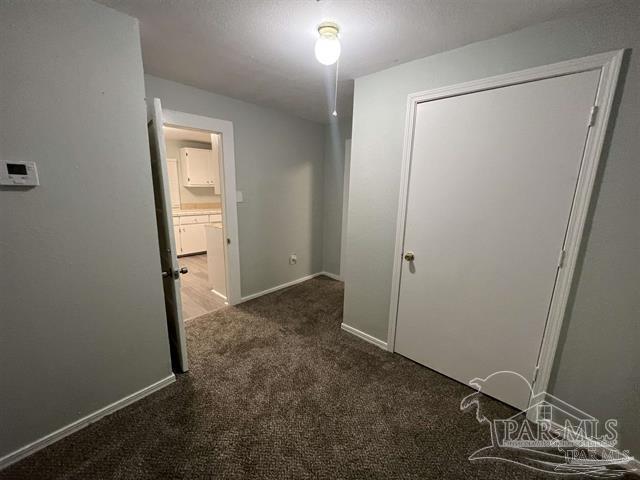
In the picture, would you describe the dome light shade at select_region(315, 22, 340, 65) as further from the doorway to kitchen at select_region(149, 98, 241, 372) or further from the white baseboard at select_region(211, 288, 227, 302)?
the white baseboard at select_region(211, 288, 227, 302)

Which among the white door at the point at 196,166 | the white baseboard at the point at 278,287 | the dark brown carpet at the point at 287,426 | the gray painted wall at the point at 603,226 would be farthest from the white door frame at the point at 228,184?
the white door at the point at 196,166

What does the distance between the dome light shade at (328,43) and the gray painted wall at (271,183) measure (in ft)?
5.09

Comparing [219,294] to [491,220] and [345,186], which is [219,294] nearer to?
[345,186]

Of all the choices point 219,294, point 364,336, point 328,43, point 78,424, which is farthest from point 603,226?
point 219,294

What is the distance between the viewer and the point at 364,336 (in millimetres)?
2336

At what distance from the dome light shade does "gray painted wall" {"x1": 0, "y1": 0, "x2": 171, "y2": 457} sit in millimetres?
1005

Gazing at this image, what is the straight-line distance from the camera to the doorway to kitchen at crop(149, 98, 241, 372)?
1.67m

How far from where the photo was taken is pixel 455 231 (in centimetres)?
168

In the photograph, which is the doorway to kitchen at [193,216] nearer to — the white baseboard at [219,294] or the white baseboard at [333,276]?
the white baseboard at [219,294]

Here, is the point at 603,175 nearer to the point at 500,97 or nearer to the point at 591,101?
the point at 591,101

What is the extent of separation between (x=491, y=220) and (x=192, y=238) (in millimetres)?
4979

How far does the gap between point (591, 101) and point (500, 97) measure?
0.39 meters

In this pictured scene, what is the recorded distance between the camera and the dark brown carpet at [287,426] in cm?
125

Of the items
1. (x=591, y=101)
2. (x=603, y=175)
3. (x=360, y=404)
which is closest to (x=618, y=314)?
(x=603, y=175)
